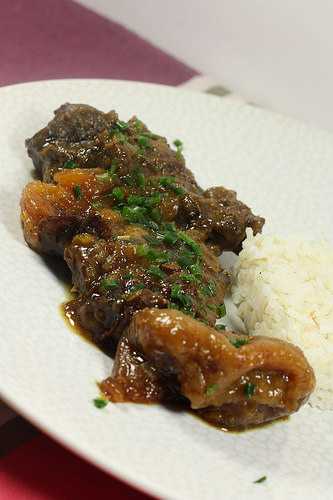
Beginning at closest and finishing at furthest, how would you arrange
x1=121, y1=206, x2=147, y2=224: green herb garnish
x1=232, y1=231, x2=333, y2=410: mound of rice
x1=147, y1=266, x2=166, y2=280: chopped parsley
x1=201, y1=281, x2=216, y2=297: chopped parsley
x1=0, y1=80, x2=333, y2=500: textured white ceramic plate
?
1. x1=0, y1=80, x2=333, y2=500: textured white ceramic plate
2. x1=147, y1=266, x2=166, y2=280: chopped parsley
3. x1=201, y1=281, x2=216, y2=297: chopped parsley
4. x1=121, y1=206, x2=147, y2=224: green herb garnish
5. x1=232, y1=231, x2=333, y2=410: mound of rice

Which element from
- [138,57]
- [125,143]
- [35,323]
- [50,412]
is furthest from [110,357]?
[138,57]

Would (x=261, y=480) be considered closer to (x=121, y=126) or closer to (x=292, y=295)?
(x=292, y=295)

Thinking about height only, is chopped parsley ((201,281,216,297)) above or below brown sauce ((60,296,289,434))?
above

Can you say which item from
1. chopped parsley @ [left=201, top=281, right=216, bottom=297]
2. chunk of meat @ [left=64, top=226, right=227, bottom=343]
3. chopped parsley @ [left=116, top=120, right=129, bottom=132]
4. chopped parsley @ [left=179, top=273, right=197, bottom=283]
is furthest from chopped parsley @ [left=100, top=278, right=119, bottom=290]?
chopped parsley @ [left=116, top=120, right=129, bottom=132]

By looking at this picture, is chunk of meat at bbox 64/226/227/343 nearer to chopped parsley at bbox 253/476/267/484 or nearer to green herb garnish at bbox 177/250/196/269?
green herb garnish at bbox 177/250/196/269

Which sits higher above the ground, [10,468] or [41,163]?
[41,163]

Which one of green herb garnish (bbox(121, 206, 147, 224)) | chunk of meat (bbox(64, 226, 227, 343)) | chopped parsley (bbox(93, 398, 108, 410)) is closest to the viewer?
chopped parsley (bbox(93, 398, 108, 410))

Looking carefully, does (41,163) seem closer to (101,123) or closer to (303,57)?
(101,123)

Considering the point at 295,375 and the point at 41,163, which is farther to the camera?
the point at 41,163
